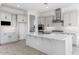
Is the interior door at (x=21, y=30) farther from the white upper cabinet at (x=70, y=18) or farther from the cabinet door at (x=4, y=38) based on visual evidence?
the white upper cabinet at (x=70, y=18)

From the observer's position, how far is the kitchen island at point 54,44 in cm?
265

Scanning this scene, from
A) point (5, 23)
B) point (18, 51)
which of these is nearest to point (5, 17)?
point (5, 23)

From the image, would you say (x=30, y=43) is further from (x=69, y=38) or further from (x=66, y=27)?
(x=66, y=27)

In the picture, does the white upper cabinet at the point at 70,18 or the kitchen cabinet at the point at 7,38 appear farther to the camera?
the kitchen cabinet at the point at 7,38

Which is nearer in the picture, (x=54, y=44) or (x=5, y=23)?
(x=54, y=44)

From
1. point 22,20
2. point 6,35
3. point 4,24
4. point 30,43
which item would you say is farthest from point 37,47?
point 22,20

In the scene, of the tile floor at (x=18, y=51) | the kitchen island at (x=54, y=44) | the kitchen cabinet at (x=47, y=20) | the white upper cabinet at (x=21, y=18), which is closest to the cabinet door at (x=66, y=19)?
the kitchen cabinet at (x=47, y=20)

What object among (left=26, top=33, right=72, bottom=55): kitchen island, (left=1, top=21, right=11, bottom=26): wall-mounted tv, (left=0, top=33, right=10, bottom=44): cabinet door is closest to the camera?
(left=26, top=33, right=72, bottom=55): kitchen island

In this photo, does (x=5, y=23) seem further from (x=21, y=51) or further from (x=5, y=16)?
(x=21, y=51)

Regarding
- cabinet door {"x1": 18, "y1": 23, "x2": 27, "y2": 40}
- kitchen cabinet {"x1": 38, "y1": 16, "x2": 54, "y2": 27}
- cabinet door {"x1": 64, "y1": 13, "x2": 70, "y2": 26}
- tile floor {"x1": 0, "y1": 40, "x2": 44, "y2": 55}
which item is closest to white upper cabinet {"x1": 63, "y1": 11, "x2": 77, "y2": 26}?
cabinet door {"x1": 64, "y1": 13, "x2": 70, "y2": 26}

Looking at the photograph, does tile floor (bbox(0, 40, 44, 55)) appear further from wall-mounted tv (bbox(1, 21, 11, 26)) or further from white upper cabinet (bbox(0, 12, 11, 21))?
white upper cabinet (bbox(0, 12, 11, 21))

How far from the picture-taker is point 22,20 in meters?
6.92

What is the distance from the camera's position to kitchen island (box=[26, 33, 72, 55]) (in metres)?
2.65

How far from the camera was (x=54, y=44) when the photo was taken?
9.64 feet
